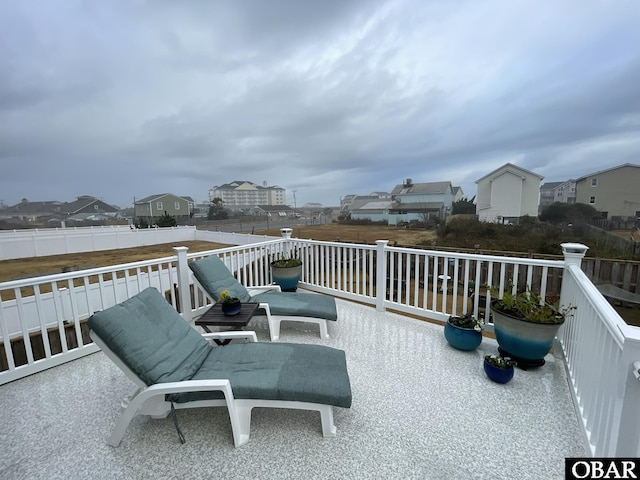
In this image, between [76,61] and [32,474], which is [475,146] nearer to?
[76,61]

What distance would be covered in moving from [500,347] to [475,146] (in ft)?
64.3

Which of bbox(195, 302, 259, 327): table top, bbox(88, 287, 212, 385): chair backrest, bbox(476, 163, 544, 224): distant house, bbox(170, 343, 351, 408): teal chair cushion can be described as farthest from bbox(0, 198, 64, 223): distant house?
bbox(476, 163, 544, 224): distant house

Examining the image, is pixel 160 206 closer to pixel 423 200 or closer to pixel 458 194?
pixel 423 200

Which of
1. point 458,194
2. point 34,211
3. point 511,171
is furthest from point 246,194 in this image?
point 511,171

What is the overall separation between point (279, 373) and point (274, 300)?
164 centimetres

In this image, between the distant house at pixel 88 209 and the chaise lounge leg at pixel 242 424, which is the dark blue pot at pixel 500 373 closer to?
the chaise lounge leg at pixel 242 424

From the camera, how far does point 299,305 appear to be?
3342 millimetres

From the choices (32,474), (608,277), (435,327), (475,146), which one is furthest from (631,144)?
(32,474)

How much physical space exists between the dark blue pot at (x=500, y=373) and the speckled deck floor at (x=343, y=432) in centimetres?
6

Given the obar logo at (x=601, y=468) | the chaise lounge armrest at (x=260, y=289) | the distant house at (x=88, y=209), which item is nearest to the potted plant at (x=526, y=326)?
the obar logo at (x=601, y=468)

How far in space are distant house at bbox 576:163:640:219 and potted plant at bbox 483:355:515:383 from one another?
21.3 m

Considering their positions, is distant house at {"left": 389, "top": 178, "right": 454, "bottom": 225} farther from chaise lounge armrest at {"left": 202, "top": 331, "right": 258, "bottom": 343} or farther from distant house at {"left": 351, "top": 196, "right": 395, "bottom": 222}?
chaise lounge armrest at {"left": 202, "top": 331, "right": 258, "bottom": 343}

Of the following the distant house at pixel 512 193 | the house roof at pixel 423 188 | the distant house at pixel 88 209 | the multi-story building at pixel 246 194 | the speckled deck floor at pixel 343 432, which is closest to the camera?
the speckled deck floor at pixel 343 432

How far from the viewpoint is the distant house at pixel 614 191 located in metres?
16.5
